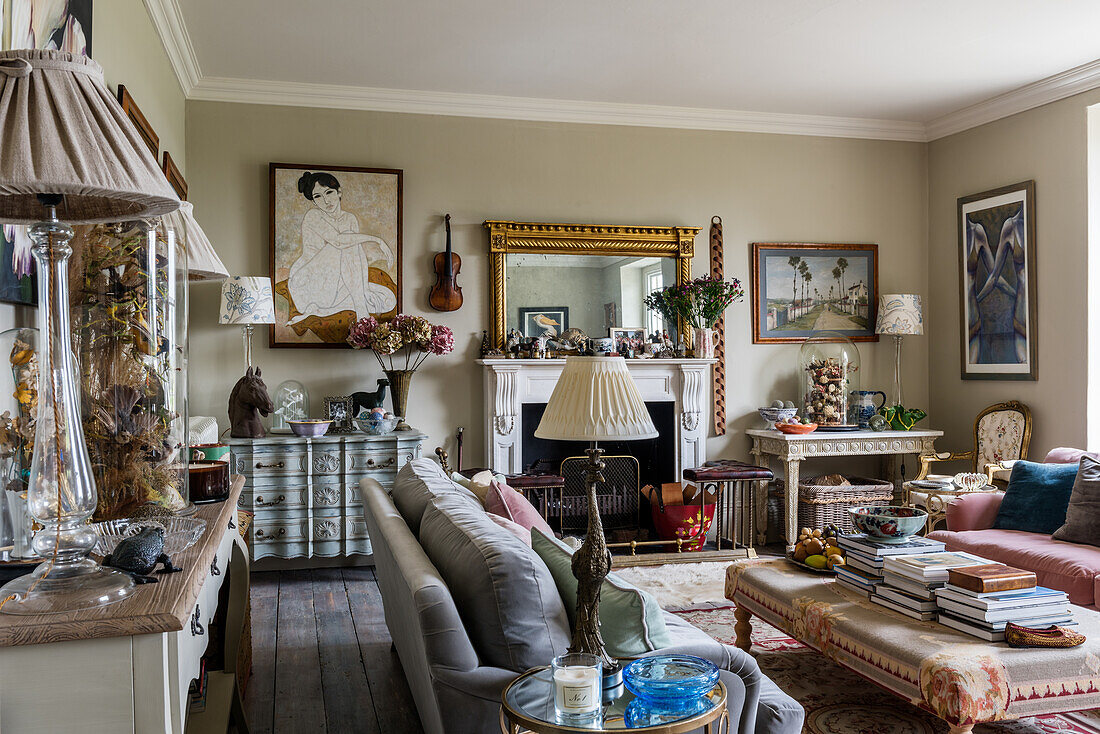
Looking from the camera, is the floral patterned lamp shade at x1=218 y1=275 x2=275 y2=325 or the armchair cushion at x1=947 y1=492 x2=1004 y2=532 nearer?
the armchair cushion at x1=947 y1=492 x2=1004 y2=532

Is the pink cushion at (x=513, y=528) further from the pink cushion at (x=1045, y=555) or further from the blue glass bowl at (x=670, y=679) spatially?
the pink cushion at (x=1045, y=555)

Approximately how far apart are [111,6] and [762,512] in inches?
191

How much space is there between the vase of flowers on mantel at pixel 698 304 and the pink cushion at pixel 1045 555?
6.95 feet

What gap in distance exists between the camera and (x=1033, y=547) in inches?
150

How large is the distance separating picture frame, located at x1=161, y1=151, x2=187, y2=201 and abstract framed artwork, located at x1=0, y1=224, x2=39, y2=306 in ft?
6.95

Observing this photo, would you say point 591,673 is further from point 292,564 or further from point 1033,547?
point 292,564

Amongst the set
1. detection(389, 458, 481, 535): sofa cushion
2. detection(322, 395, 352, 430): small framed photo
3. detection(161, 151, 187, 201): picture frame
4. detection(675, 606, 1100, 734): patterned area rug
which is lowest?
detection(675, 606, 1100, 734): patterned area rug

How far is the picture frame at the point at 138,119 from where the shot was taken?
3.33 meters

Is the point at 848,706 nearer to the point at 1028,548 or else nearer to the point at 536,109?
the point at 1028,548

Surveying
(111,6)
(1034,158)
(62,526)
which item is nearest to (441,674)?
(62,526)

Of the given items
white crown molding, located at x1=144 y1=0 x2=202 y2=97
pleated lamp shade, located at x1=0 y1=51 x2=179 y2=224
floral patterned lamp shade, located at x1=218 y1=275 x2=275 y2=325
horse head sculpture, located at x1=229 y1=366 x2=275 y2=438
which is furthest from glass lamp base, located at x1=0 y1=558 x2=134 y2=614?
floral patterned lamp shade, located at x1=218 y1=275 x2=275 y2=325

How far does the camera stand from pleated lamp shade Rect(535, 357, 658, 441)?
219 centimetres

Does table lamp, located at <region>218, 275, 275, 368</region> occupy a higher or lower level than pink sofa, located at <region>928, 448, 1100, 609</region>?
higher

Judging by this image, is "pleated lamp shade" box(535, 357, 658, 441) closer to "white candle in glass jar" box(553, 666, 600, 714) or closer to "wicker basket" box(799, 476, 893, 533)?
"white candle in glass jar" box(553, 666, 600, 714)
